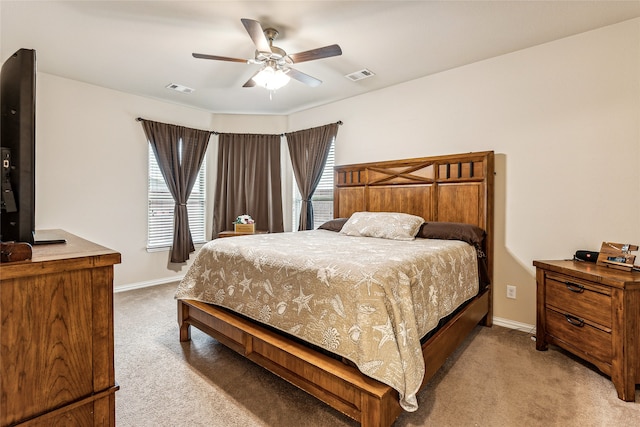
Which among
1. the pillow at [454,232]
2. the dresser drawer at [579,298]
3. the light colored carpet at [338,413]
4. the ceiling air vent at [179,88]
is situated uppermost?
the ceiling air vent at [179,88]

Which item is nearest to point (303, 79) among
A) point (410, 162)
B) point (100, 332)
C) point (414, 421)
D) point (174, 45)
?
point (174, 45)

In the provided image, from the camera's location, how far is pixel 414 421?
163 centimetres

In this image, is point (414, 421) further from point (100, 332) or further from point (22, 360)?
point (22, 360)

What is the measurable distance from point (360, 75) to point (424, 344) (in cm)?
294

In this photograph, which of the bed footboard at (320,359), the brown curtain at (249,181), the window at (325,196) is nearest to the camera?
the bed footboard at (320,359)

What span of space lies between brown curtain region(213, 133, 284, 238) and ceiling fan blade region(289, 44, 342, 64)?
256 cm

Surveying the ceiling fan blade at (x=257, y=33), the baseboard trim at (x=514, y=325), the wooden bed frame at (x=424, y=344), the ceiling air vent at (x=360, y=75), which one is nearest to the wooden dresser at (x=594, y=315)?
the baseboard trim at (x=514, y=325)

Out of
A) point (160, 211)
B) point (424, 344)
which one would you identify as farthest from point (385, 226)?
point (160, 211)

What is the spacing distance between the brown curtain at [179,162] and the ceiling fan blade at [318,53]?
2.68 meters

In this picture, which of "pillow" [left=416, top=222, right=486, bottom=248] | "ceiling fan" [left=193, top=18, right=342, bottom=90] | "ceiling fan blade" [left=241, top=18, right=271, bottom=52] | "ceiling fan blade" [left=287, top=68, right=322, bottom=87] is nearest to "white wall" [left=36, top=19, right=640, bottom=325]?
"pillow" [left=416, top=222, right=486, bottom=248]

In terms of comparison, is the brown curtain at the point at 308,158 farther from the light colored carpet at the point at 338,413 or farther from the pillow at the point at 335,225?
the light colored carpet at the point at 338,413

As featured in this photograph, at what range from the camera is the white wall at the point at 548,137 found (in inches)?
96.9

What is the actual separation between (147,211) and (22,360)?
392 centimetres

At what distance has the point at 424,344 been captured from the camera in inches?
69.2
